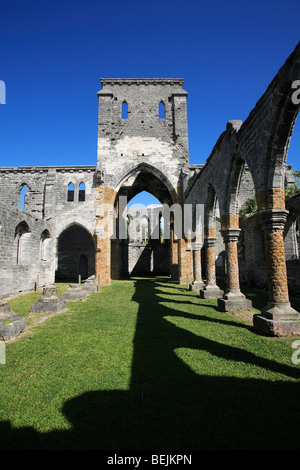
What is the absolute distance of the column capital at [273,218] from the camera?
4961mm

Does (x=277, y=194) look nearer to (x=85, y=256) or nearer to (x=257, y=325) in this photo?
(x=257, y=325)

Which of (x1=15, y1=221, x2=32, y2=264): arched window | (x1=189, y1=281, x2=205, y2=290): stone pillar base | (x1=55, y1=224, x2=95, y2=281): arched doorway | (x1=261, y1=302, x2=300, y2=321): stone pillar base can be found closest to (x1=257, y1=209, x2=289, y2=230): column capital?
(x1=261, y1=302, x2=300, y2=321): stone pillar base

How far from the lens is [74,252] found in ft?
74.5

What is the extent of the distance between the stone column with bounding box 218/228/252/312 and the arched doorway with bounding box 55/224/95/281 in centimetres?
1666

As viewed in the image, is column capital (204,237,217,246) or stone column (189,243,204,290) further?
stone column (189,243,204,290)

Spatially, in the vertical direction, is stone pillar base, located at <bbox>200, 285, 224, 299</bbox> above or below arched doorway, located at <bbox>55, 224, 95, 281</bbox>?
below

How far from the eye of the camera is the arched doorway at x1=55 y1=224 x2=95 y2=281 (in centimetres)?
2248

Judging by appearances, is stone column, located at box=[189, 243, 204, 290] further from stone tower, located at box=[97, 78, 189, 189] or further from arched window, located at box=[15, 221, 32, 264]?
arched window, located at box=[15, 221, 32, 264]

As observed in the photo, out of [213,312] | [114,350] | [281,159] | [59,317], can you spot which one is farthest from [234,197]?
[59,317]

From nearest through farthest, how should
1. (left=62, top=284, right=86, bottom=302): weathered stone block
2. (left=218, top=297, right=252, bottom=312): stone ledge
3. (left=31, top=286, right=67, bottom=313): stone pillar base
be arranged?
(left=218, top=297, right=252, bottom=312): stone ledge < (left=31, top=286, right=67, bottom=313): stone pillar base < (left=62, top=284, right=86, bottom=302): weathered stone block

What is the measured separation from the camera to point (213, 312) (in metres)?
7.12

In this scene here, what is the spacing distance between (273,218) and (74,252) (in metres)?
20.1

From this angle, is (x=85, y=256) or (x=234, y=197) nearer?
(x=234, y=197)

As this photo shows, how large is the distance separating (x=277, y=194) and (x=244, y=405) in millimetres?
3891
